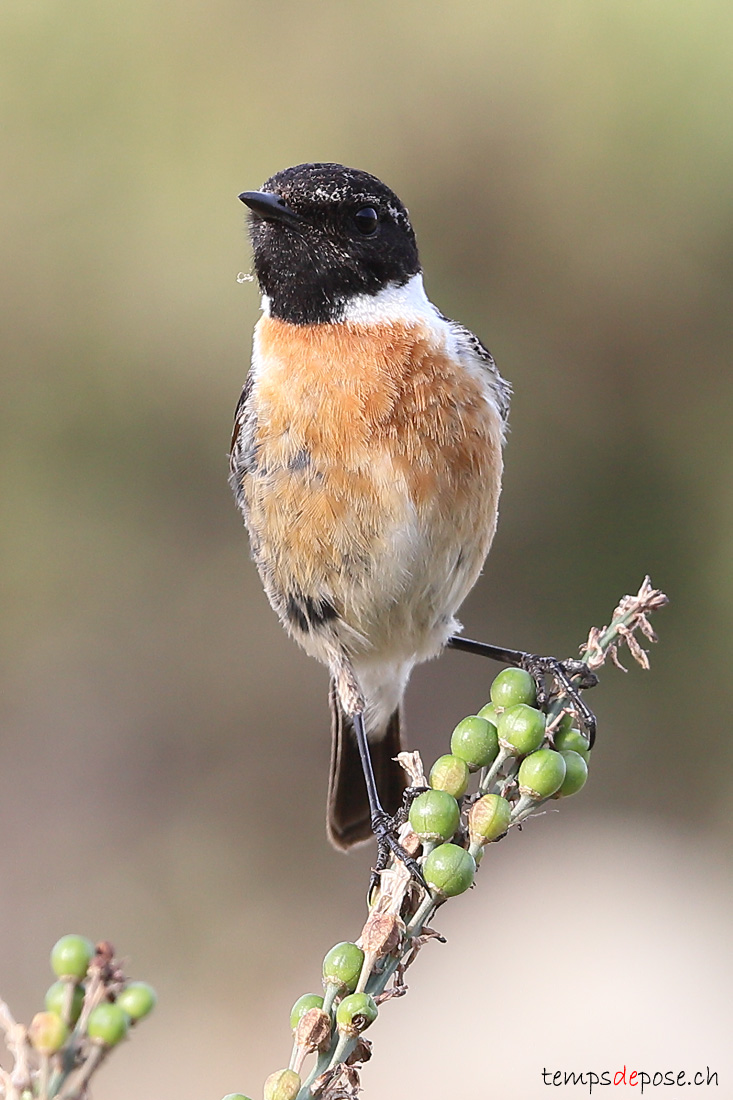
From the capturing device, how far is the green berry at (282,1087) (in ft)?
3.72

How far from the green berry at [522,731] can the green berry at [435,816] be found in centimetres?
13

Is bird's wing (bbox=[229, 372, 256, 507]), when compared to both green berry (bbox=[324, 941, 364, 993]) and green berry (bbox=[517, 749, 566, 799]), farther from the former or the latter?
green berry (bbox=[324, 941, 364, 993])

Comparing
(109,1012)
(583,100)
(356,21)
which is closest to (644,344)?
(583,100)

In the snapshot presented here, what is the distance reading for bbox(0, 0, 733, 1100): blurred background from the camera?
6293mm

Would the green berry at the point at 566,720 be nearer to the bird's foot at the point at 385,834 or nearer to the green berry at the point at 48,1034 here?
the bird's foot at the point at 385,834

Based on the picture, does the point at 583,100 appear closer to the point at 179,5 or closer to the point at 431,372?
the point at 179,5

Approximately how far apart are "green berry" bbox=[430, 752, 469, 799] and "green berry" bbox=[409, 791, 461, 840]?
0.14 ft

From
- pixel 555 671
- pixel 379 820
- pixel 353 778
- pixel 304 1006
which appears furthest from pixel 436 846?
pixel 353 778

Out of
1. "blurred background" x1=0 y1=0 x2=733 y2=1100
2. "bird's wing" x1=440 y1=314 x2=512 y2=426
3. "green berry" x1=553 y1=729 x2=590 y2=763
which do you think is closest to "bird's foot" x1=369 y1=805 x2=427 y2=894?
"green berry" x1=553 y1=729 x2=590 y2=763

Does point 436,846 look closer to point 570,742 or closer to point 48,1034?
point 570,742

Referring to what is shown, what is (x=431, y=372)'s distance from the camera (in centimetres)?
324

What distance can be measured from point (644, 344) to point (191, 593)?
3056 millimetres

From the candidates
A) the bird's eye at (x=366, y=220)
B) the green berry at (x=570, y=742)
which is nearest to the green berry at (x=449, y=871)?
the green berry at (x=570, y=742)

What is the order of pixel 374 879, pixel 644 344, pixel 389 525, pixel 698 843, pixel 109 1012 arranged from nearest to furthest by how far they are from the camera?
1. pixel 109 1012
2. pixel 374 879
3. pixel 389 525
4. pixel 698 843
5. pixel 644 344
